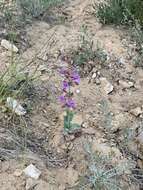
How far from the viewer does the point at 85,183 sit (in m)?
2.90

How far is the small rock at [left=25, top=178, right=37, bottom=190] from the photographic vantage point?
285 centimetres

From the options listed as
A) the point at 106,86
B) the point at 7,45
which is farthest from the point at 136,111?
the point at 7,45

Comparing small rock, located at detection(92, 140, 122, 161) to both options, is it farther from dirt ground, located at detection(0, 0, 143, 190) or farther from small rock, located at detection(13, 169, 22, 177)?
small rock, located at detection(13, 169, 22, 177)

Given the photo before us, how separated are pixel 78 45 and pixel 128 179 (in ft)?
4.65

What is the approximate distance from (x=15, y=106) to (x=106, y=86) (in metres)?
0.82

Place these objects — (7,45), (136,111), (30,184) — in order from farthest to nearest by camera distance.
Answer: (7,45) → (136,111) → (30,184)

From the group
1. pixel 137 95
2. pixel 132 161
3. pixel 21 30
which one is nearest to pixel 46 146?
pixel 132 161

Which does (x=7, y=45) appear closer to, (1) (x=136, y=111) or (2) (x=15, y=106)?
(2) (x=15, y=106)

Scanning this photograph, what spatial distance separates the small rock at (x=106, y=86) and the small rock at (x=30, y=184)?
1.11m

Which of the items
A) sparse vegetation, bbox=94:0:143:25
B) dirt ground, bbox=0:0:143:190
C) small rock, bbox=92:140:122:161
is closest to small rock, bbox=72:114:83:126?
dirt ground, bbox=0:0:143:190

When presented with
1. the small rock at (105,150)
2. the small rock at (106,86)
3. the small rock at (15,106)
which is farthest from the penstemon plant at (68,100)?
the small rock at (106,86)

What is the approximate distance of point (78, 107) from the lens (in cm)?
355

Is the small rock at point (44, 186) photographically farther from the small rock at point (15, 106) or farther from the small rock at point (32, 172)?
the small rock at point (15, 106)

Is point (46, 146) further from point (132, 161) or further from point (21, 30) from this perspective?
point (21, 30)
